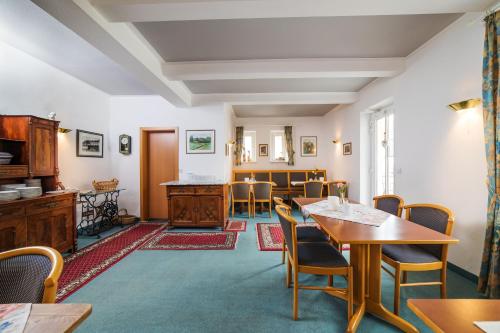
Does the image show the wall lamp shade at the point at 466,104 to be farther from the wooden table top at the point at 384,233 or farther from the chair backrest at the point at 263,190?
the chair backrest at the point at 263,190

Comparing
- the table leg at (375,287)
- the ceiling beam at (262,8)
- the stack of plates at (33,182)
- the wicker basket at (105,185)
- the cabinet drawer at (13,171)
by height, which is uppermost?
the ceiling beam at (262,8)

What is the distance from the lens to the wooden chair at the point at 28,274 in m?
0.97

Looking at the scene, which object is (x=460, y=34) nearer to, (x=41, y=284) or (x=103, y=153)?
(x=41, y=284)

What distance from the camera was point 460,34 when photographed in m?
2.43

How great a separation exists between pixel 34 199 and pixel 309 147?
6707mm

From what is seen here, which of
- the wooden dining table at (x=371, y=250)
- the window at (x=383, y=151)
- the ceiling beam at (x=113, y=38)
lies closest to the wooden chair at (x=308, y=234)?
the wooden dining table at (x=371, y=250)

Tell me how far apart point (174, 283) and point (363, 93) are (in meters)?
4.95

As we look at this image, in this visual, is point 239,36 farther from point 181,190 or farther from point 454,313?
point 454,313

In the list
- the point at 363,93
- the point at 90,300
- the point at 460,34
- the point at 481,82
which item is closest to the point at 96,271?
the point at 90,300

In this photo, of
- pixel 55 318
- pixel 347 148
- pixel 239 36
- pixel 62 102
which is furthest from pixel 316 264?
pixel 62 102

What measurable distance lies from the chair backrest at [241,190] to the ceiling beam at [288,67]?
2.59m

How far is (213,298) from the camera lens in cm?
207

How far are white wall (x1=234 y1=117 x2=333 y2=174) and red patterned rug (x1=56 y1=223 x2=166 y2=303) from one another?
159 inches

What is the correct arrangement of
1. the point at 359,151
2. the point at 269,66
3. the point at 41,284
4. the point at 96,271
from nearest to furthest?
1. the point at 41,284
2. the point at 96,271
3. the point at 269,66
4. the point at 359,151
